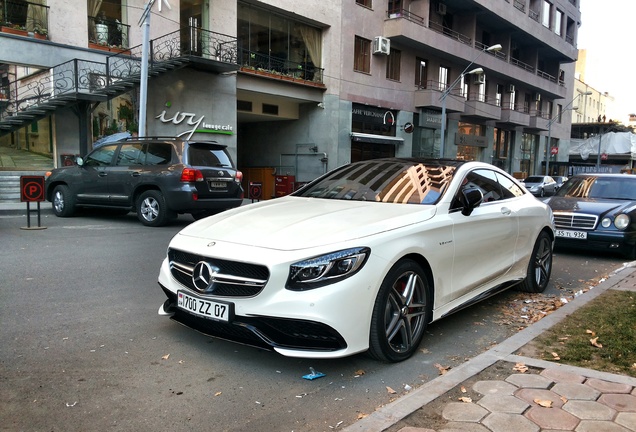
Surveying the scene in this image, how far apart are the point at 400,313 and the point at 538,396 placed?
105 cm

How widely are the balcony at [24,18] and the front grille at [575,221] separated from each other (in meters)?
16.1

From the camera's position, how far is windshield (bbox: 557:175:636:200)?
9.37m

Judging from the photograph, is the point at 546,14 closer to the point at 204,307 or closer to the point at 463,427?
the point at 204,307

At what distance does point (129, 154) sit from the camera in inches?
435

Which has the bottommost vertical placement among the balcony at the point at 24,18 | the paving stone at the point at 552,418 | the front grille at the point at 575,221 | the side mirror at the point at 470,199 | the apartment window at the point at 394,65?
the paving stone at the point at 552,418

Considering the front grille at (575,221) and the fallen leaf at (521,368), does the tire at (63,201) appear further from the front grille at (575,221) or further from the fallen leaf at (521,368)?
the fallen leaf at (521,368)

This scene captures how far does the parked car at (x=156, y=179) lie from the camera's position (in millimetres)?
10375

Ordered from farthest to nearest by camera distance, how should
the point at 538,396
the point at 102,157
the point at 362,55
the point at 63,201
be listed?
the point at 362,55 → the point at 63,201 → the point at 102,157 → the point at 538,396

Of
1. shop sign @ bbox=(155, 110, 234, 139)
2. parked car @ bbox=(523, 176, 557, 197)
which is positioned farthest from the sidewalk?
parked car @ bbox=(523, 176, 557, 197)

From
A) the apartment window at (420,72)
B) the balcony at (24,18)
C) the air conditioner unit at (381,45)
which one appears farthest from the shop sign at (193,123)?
the apartment window at (420,72)

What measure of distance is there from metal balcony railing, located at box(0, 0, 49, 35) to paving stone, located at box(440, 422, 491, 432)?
17.8 m

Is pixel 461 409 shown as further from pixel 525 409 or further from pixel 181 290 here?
pixel 181 290

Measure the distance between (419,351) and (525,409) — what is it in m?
1.19

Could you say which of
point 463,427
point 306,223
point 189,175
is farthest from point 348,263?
point 189,175
